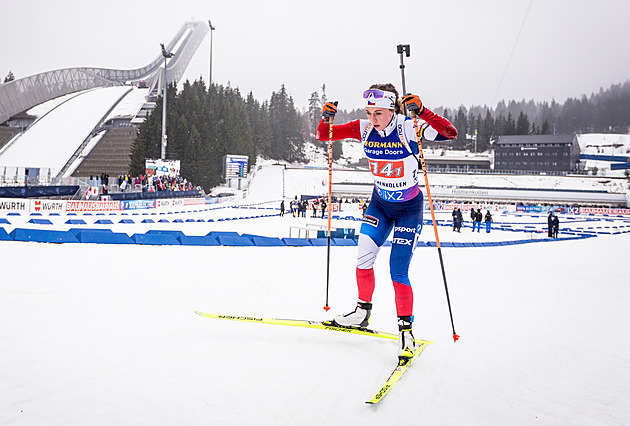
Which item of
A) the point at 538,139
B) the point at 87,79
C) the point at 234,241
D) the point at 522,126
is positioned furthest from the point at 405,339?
the point at 522,126

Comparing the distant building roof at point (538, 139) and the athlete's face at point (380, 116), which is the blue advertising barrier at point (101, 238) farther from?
the distant building roof at point (538, 139)

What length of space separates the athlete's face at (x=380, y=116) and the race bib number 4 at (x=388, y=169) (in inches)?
13.8

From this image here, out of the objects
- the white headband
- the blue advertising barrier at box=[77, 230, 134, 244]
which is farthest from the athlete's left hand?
the blue advertising barrier at box=[77, 230, 134, 244]

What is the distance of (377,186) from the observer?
4.34 m

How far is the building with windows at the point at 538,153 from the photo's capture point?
85375mm

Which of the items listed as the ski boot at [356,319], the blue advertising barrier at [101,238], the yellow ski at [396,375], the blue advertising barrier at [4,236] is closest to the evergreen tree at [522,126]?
the blue advertising barrier at [101,238]

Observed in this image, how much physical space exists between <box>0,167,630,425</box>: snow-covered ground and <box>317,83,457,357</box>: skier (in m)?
0.61

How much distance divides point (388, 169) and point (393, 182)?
0.45 ft

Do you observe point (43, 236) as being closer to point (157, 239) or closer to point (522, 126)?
point (157, 239)

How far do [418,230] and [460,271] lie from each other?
212 inches

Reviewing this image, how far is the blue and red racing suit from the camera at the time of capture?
4066 mm

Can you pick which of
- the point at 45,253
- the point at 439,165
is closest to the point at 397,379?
the point at 45,253

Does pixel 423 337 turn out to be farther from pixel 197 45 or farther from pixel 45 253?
pixel 197 45

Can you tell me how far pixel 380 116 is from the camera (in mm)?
4219
